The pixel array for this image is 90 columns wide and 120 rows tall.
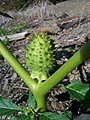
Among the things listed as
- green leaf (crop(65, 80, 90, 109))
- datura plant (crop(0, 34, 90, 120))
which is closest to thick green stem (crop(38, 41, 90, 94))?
datura plant (crop(0, 34, 90, 120))

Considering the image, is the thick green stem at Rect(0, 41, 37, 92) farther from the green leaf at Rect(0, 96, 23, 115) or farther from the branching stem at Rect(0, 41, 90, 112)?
the green leaf at Rect(0, 96, 23, 115)

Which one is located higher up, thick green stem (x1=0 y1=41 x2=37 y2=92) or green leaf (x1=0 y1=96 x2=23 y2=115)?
thick green stem (x1=0 y1=41 x2=37 y2=92)

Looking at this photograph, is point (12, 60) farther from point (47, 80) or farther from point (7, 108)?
point (7, 108)

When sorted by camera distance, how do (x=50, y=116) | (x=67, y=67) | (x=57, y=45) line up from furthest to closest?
1. (x=57, y=45)
2. (x=50, y=116)
3. (x=67, y=67)

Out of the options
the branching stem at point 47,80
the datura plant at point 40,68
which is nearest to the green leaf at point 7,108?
the datura plant at point 40,68

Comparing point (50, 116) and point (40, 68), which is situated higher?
point (40, 68)

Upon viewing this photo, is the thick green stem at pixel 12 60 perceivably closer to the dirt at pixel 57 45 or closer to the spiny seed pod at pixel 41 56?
the spiny seed pod at pixel 41 56

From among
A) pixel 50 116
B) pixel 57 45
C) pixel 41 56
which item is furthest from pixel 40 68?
pixel 57 45
